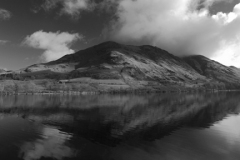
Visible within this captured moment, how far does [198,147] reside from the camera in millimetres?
51719

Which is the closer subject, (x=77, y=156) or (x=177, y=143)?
(x=77, y=156)

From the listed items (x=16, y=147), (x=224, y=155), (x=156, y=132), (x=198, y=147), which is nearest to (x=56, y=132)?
(x=16, y=147)

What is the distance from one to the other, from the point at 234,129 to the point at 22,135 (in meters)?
76.7

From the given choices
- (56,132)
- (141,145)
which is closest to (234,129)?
(141,145)

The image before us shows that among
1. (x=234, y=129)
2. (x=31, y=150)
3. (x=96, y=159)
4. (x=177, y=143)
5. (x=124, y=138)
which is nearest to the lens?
(x=96, y=159)

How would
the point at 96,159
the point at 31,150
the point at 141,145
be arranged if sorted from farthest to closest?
1. the point at 141,145
2. the point at 31,150
3. the point at 96,159

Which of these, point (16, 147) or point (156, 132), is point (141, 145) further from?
point (16, 147)

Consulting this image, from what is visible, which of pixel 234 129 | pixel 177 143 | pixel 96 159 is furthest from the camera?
pixel 234 129

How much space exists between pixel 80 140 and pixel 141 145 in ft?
56.6

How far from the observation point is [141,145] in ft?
167

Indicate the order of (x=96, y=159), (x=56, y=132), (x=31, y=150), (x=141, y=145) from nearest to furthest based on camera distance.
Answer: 1. (x=96, y=159)
2. (x=31, y=150)
3. (x=141, y=145)
4. (x=56, y=132)

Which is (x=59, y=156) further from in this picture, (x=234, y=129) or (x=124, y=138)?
(x=234, y=129)

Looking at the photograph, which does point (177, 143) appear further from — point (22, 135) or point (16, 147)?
point (22, 135)

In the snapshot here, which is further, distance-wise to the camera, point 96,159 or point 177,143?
point 177,143
